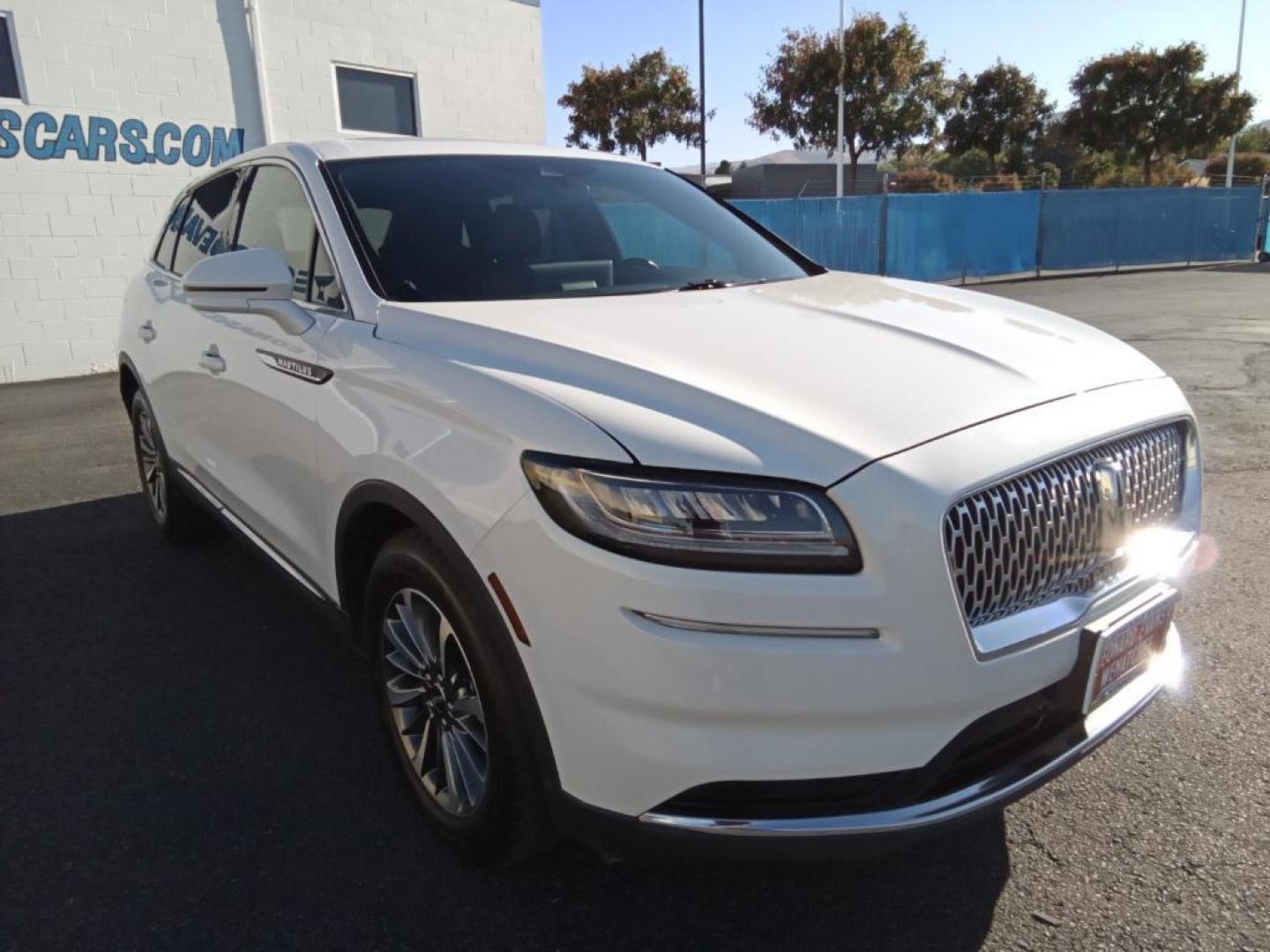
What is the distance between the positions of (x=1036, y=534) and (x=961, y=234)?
782 inches

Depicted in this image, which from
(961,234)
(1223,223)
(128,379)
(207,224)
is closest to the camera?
(207,224)

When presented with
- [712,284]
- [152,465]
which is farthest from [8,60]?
[712,284]

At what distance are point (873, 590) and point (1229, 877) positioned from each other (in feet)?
4.45

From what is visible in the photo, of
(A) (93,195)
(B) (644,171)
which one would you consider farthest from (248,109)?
(B) (644,171)

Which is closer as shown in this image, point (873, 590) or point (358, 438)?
point (873, 590)

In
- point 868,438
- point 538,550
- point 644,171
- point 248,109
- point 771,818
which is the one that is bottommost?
point 771,818

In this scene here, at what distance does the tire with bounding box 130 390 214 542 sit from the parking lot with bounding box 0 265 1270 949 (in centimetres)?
61

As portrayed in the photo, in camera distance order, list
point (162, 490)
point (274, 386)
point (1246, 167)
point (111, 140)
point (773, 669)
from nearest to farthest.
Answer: point (773, 669)
point (274, 386)
point (162, 490)
point (111, 140)
point (1246, 167)

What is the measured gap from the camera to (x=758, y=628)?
1667mm

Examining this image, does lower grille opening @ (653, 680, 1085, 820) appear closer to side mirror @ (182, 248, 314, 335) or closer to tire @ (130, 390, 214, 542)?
side mirror @ (182, 248, 314, 335)

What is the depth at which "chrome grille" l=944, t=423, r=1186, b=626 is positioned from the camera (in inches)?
70.3

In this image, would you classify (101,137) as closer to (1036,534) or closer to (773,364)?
(773,364)

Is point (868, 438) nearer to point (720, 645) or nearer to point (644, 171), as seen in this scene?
point (720, 645)

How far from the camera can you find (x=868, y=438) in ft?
5.89
